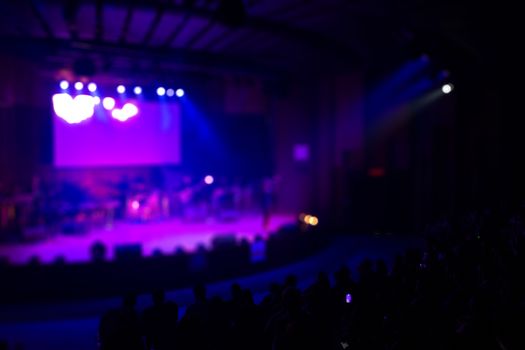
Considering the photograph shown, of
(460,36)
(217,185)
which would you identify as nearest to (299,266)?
(460,36)

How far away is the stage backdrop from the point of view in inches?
576

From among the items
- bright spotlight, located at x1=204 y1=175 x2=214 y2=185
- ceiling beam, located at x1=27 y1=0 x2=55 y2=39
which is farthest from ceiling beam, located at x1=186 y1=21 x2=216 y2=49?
bright spotlight, located at x1=204 y1=175 x2=214 y2=185

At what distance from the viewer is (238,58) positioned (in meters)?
13.4

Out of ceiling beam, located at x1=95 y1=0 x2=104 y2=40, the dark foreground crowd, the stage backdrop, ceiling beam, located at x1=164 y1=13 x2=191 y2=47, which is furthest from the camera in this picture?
the stage backdrop

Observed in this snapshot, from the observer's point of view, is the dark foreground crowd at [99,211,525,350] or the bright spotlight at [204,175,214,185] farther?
the bright spotlight at [204,175,214,185]

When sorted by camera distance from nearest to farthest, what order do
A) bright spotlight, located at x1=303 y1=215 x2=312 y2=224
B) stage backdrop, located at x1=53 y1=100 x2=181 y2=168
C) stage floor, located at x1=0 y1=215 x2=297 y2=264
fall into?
stage floor, located at x1=0 y1=215 x2=297 y2=264 < bright spotlight, located at x1=303 y1=215 x2=312 y2=224 < stage backdrop, located at x1=53 y1=100 x2=181 y2=168

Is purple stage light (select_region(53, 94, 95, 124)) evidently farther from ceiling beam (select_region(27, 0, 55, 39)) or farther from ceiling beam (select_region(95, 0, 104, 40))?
ceiling beam (select_region(95, 0, 104, 40))

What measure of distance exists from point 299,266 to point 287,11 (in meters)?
5.46

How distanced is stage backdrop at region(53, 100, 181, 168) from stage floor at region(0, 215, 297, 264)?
2.68m

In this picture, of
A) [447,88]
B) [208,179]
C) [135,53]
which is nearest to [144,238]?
[135,53]

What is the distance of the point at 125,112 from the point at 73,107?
1814 millimetres

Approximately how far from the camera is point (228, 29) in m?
10.3

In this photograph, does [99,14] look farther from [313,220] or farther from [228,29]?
[313,220]

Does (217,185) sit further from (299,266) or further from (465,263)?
(465,263)
